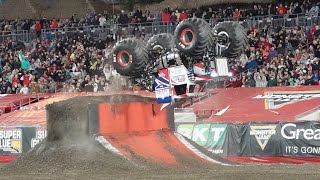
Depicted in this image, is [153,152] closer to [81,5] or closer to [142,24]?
[142,24]

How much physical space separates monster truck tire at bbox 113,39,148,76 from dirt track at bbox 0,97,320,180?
6.55 ft

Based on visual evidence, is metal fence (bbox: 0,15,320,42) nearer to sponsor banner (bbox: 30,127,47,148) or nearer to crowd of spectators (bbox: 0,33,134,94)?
crowd of spectators (bbox: 0,33,134,94)

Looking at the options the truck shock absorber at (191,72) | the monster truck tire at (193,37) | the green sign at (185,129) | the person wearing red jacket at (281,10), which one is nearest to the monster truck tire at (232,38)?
the monster truck tire at (193,37)

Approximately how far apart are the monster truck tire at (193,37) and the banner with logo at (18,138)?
793cm

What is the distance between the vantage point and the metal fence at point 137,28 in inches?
1218

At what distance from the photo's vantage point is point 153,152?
18609 mm

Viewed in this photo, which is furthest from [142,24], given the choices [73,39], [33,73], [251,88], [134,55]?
[134,55]

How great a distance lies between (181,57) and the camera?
2044 centimetres

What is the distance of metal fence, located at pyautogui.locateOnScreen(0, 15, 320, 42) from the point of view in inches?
1218

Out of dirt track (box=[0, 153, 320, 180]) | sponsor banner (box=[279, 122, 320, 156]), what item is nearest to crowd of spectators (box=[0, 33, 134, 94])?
sponsor banner (box=[279, 122, 320, 156])

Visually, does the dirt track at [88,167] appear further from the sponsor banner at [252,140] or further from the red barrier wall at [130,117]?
the sponsor banner at [252,140]

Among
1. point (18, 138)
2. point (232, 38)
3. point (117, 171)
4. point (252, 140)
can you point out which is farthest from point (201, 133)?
point (117, 171)

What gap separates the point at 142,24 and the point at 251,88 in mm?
10742

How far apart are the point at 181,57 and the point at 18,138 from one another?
8.71 meters
